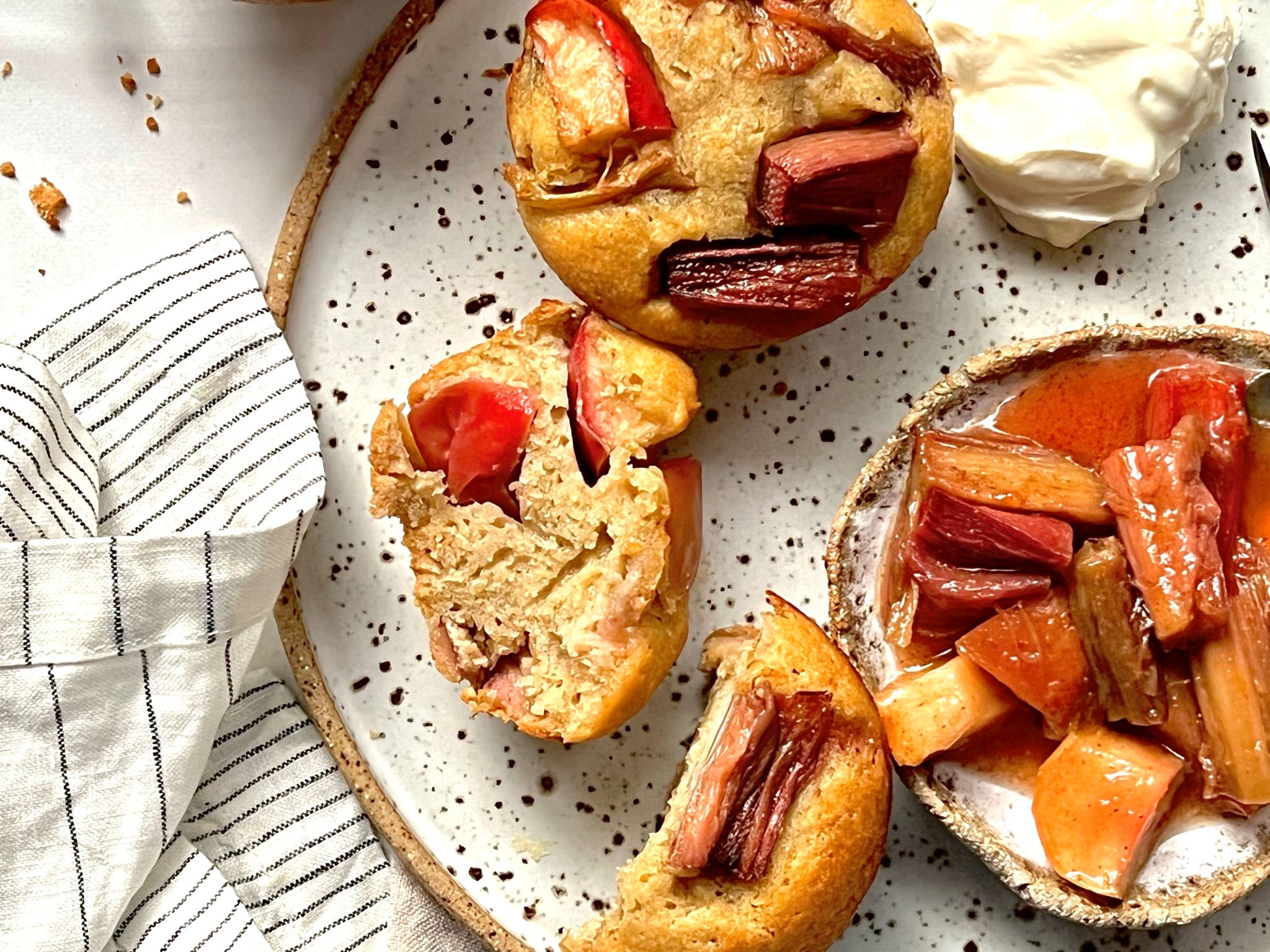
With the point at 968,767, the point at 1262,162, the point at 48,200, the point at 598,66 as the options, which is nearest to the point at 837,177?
the point at 598,66

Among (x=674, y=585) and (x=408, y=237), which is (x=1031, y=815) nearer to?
(x=674, y=585)

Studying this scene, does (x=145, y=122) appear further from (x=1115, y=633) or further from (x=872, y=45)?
(x=1115, y=633)

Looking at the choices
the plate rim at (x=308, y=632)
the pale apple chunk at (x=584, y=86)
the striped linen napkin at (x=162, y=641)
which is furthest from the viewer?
the plate rim at (x=308, y=632)

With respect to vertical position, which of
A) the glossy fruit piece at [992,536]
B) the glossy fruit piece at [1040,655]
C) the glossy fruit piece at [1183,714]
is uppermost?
the glossy fruit piece at [992,536]

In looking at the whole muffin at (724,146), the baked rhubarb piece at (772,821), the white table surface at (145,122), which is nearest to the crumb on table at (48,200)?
the white table surface at (145,122)

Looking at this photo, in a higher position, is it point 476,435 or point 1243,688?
point 476,435

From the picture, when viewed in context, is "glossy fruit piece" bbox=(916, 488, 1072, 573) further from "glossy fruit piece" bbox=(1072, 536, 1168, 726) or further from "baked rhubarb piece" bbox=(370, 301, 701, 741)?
"baked rhubarb piece" bbox=(370, 301, 701, 741)

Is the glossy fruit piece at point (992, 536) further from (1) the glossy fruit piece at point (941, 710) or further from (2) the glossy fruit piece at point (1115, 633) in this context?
(1) the glossy fruit piece at point (941, 710)
